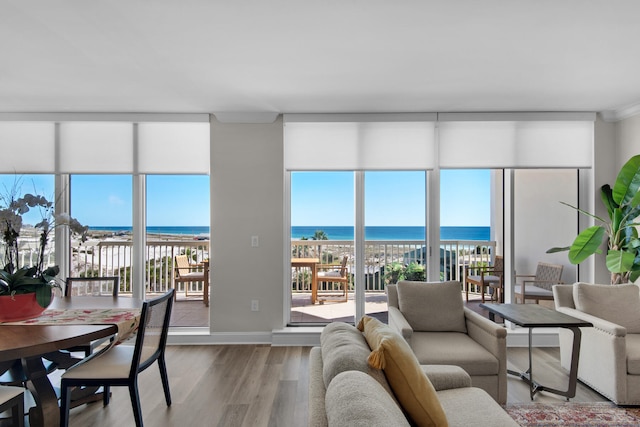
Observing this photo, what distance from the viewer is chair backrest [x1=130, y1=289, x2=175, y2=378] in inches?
91.0

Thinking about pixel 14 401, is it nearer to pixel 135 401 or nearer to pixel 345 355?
pixel 135 401

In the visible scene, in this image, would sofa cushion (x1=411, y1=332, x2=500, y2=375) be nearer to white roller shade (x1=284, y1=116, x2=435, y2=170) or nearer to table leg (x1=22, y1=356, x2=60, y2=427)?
white roller shade (x1=284, y1=116, x2=435, y2=170)

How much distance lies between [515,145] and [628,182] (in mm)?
1081

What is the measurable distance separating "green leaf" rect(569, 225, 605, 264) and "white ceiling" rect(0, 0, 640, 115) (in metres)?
1.32

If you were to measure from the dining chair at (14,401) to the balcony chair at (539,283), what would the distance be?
4518 mm

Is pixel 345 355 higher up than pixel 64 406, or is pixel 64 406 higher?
pixel 345 355

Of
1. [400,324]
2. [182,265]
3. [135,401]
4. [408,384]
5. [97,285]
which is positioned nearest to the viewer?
[408,384]

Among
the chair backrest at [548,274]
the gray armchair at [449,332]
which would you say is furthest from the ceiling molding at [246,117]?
the chair backrest at [548,274]

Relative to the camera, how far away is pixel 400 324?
2.92 metres

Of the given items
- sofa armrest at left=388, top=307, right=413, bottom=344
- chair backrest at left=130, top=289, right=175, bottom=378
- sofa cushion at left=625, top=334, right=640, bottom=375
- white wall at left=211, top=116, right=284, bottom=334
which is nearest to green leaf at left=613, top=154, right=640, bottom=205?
sofa cushion at left=625, top=334, right=640, bottom=375

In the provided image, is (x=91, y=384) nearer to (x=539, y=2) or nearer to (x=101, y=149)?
(x=101, y=149)

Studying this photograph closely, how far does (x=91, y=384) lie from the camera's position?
2.25m

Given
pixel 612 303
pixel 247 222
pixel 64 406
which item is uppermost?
pixel 247 222

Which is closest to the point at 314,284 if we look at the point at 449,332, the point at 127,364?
the point at 449,332
